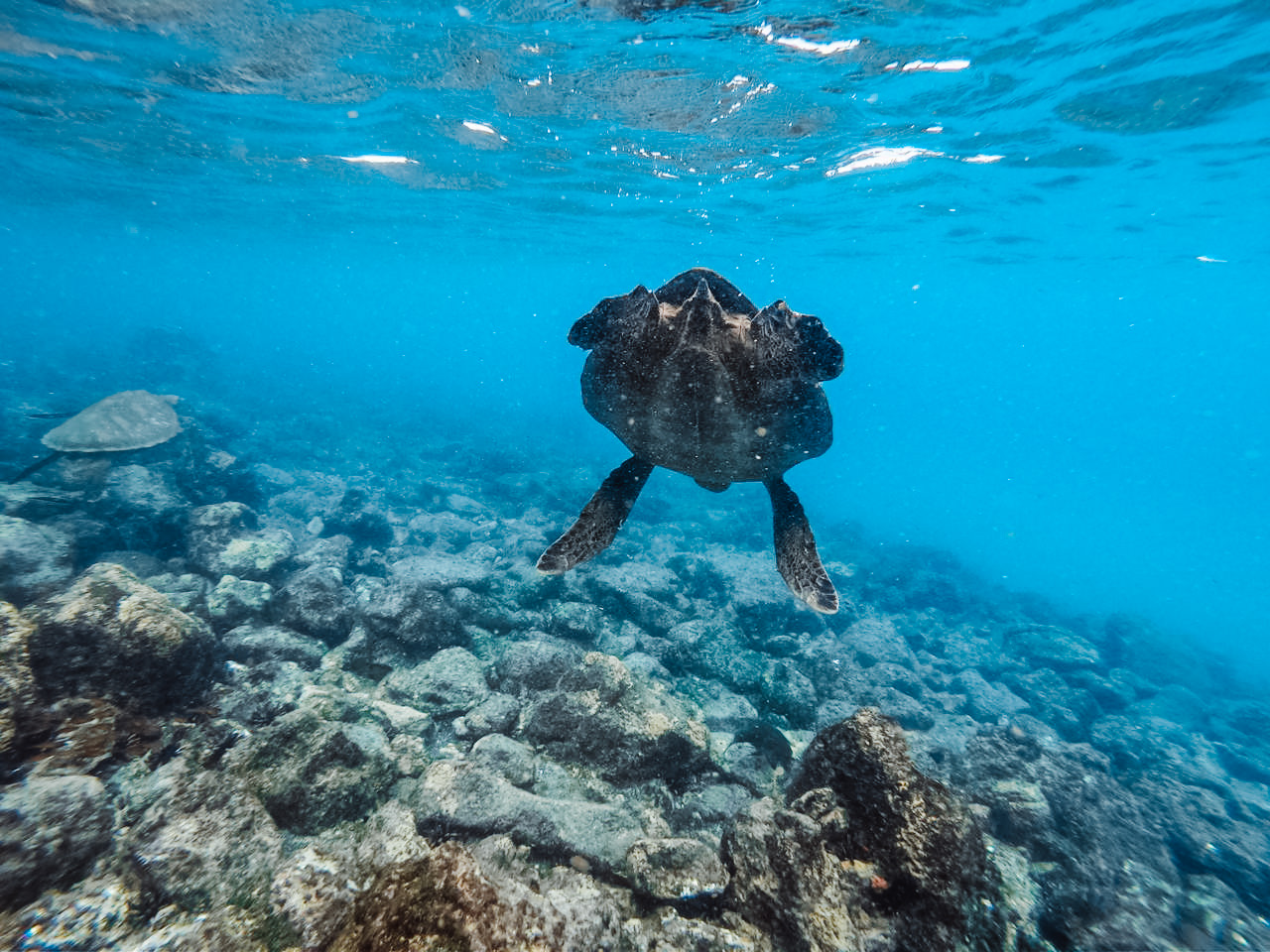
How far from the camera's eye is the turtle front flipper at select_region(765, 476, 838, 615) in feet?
13.5

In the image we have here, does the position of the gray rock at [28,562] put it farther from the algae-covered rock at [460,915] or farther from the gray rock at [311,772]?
the algae-covered rock at [460,915]

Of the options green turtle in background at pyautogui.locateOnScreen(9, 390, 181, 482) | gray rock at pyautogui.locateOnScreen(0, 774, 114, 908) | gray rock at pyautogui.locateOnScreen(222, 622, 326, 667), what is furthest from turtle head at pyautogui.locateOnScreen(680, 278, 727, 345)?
green turtle in background at pyautogui.locateOnScreen(9, 390, 181, 482)

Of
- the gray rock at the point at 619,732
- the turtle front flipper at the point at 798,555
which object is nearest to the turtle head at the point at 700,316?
the turtle front flipper at the point at 798,555

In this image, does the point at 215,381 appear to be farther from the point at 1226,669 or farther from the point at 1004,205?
the point at 1226,669

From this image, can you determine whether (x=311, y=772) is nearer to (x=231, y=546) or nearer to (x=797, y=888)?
(x=797, y=888)

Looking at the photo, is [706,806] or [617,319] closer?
[617,319]

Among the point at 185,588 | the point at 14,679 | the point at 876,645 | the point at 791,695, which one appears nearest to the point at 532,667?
the point at 791,695

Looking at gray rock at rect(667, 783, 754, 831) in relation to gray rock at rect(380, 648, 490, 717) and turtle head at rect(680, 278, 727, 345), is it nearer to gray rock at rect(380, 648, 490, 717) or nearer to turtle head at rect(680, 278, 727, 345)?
gray rock at rect(380, 648, 490, 717)

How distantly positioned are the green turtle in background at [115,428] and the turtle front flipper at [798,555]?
44.9 feet

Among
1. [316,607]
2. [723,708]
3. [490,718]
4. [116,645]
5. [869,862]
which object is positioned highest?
[116,645]

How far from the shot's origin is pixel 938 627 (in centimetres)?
1588

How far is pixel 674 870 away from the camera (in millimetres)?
3439

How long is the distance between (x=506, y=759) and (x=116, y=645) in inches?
124

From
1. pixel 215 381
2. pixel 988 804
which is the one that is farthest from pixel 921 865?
pixel 215 381
